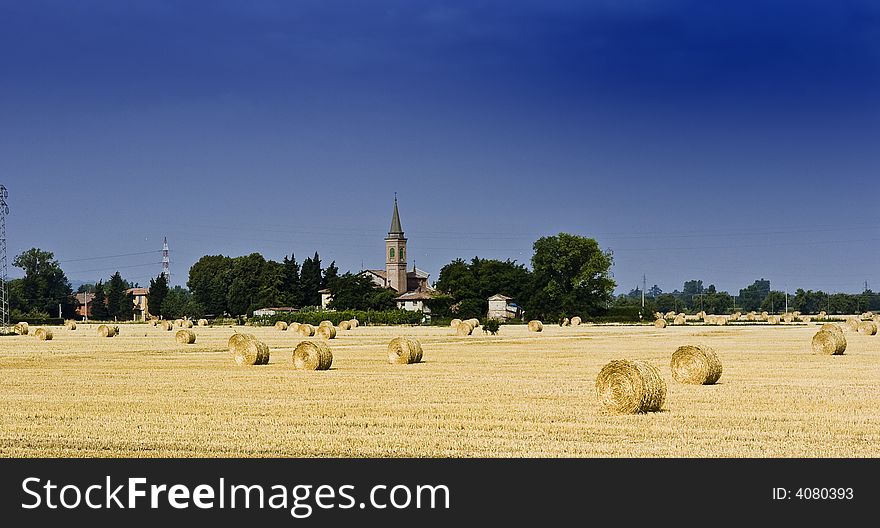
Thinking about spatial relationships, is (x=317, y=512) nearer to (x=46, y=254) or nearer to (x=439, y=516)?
(x=439, y=516)

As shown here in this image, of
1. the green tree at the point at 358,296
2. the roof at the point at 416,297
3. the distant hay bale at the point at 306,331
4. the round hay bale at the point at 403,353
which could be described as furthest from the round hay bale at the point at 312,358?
the roof at the point at 416,297

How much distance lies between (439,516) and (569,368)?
23.4 meters

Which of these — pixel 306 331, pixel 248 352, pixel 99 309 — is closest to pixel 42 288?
pixel 99 309

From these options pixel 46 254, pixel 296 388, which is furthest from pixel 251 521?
pixel 46 254

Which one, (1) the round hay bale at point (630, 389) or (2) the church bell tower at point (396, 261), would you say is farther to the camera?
(2) the church bell tower at point (396, 261)

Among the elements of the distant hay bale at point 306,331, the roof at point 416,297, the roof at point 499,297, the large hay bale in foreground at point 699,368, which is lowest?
the large hay bale in foreground at point 699,368

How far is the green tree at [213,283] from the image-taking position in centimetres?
14350

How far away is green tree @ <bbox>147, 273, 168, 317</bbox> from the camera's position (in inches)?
5802

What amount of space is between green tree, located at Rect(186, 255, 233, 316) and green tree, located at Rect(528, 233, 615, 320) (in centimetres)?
4038

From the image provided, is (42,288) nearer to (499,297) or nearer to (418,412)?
(499,297)

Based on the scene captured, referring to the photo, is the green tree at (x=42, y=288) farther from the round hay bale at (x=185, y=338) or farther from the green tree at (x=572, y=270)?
the round hay bale at (x=185, y=338)

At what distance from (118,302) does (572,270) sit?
66.5 metres

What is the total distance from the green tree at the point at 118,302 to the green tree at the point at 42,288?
5703 millimetres

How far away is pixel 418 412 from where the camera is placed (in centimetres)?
2047
